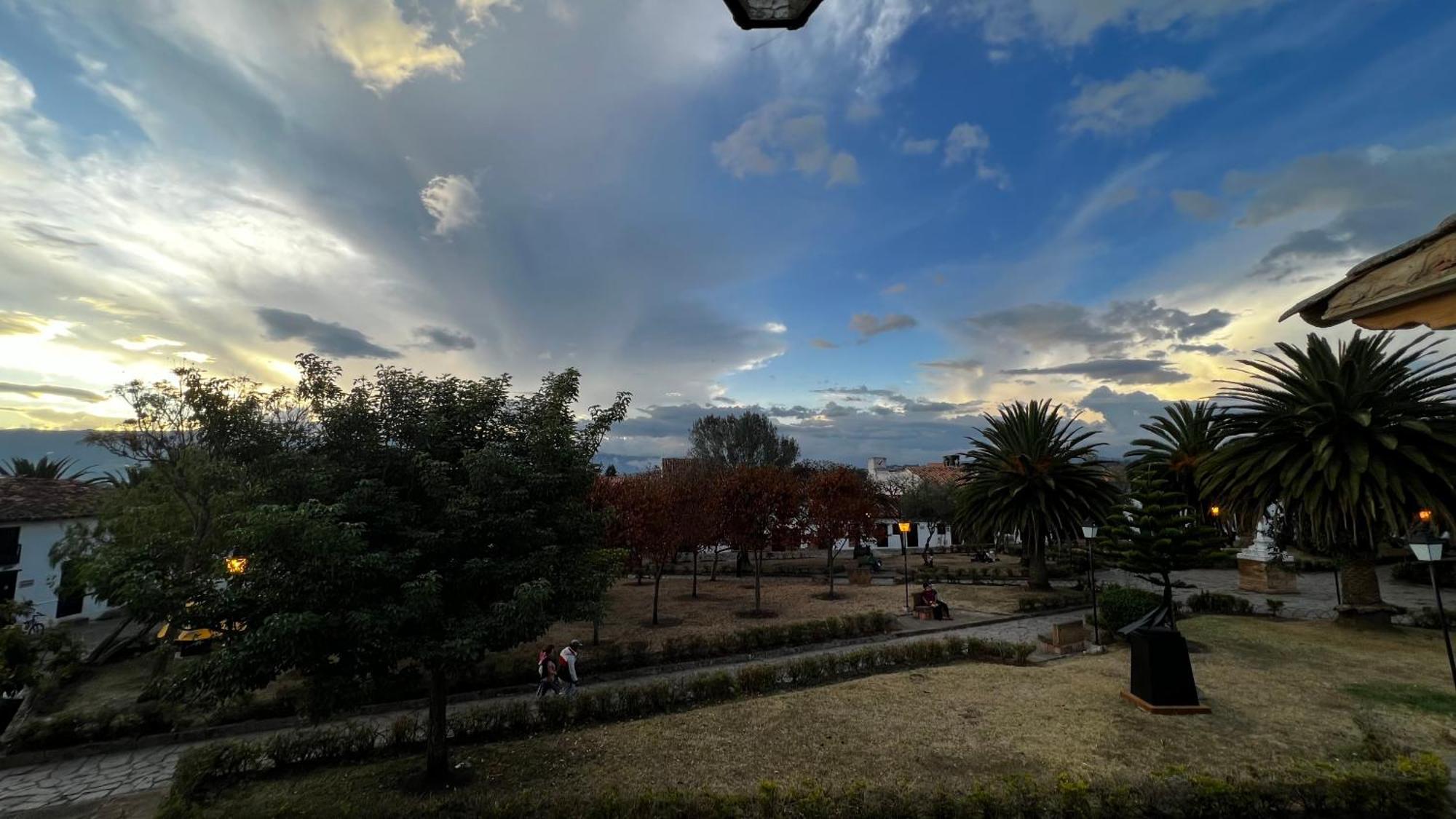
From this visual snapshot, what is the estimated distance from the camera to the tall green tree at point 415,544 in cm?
734

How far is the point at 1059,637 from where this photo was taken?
16.8 metres

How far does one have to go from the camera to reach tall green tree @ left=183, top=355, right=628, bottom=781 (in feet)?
24.1

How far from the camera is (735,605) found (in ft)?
85.5

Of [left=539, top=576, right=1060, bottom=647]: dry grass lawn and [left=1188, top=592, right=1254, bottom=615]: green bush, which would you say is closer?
[left=539, top=576, right=1060, bottom=647]: dry grass lawn

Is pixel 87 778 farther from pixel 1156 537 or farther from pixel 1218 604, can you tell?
pixel 1218 604

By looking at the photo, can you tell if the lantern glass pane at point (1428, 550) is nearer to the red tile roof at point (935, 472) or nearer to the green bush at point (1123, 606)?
the green bush at point (1123, 606)

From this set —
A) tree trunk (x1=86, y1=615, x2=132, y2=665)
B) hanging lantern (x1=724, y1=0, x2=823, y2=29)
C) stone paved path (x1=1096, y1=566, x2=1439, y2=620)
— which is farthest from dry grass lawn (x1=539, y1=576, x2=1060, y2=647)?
hanging lantern (x1=724, y1=0, x2=823, y2=29)

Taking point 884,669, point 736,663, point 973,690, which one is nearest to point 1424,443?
point 973,690

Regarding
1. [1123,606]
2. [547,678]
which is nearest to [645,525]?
[547,678]

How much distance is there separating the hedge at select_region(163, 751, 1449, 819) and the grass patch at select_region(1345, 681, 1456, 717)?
6075mm

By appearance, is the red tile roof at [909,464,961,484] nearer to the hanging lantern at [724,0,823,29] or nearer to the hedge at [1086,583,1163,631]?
the hedge at [1086,583,1163,631]

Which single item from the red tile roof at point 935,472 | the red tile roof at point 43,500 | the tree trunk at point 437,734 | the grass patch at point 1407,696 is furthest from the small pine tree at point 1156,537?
the red tile roof at point 935,472

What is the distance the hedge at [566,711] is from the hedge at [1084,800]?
227 centimetres

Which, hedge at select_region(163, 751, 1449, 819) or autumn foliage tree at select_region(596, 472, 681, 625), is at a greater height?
autumn foliage tree at select_region(596, 472, 681, 625)
